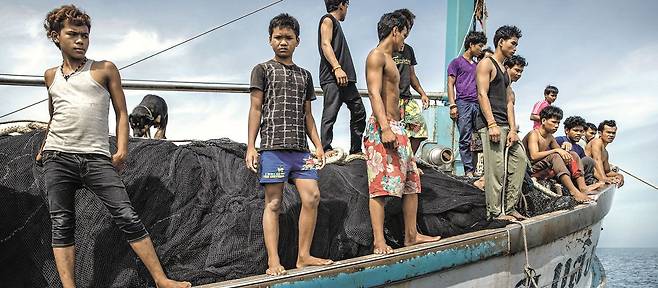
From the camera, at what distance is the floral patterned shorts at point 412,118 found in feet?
16.0

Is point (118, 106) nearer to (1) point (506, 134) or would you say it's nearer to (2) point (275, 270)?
(2) point (275, 270)

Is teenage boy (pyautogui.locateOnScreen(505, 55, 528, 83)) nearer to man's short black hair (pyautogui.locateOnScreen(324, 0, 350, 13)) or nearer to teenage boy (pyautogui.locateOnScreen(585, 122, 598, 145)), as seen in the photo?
man's short black hair (pyautogui.locateOnScreen(324, 0, 350, 13))

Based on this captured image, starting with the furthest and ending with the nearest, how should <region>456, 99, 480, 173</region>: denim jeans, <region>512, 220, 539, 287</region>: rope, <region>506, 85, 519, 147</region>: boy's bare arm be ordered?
1. <region>456, 99, 480, 173</region>: denim jeans
2. <region>506, 85, 519, 147</region>: boy's bare arm
3. <region>512, 220, 539, 287</region>: rope

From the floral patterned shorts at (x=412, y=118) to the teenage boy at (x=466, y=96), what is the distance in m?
0.66

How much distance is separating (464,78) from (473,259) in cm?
A: 256

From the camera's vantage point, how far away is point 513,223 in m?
3.97

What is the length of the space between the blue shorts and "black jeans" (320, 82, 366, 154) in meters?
1.34

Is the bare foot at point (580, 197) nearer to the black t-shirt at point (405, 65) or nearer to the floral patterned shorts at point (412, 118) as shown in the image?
the floral patterned shorts at point (412, 118)

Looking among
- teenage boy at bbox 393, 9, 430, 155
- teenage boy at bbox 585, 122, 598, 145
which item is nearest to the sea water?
teenage boy at bbox 585, 122, 598, 145

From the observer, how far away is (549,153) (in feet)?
17.3

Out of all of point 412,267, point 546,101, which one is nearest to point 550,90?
point 546,101

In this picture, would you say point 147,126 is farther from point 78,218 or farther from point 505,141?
point 505,141

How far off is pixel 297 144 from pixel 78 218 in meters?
1.19

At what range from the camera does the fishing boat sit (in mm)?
2959
